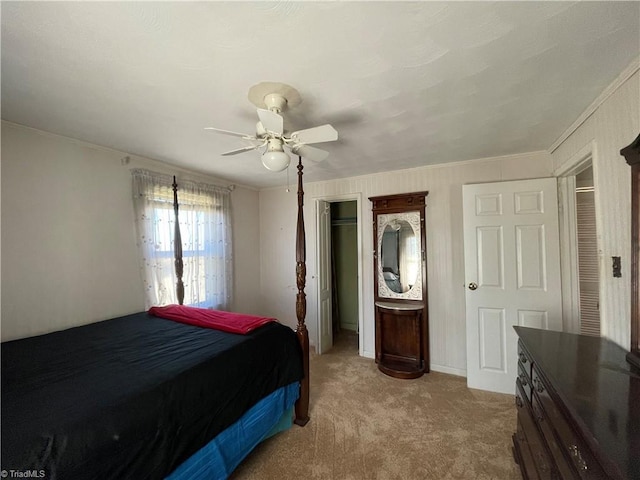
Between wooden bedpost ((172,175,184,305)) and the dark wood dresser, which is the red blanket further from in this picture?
the dark wood dresser

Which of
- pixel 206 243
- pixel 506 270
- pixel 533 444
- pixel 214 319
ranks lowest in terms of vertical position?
pixel 533 444

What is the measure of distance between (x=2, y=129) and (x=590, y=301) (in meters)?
5.63

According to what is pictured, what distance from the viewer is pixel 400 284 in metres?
3.21

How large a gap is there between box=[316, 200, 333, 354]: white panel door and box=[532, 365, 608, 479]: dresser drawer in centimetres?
255

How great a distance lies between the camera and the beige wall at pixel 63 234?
6.19 feet

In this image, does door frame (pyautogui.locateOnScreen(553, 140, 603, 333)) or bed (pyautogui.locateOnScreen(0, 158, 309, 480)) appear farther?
door frame (pyautogui.locateOnScreen(553, 140, 603, 333))

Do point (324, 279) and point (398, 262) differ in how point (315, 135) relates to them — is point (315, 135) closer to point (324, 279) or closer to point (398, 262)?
point (398, 262)

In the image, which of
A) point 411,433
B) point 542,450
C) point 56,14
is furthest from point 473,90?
point 411,433

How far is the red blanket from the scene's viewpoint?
6.23 feet

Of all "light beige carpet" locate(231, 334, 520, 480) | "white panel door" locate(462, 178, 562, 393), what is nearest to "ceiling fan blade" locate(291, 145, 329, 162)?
"white panel door" locate(462, 178, 562, 393)

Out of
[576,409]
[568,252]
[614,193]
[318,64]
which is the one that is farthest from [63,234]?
[568,252]

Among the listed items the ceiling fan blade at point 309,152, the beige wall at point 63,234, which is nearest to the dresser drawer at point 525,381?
the ceiling fan blade at point 309,152

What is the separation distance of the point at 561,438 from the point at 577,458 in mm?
146

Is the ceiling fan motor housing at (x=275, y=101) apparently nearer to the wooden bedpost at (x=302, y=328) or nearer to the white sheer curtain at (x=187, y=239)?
the wooden bedpost at (x=302, y=328)
